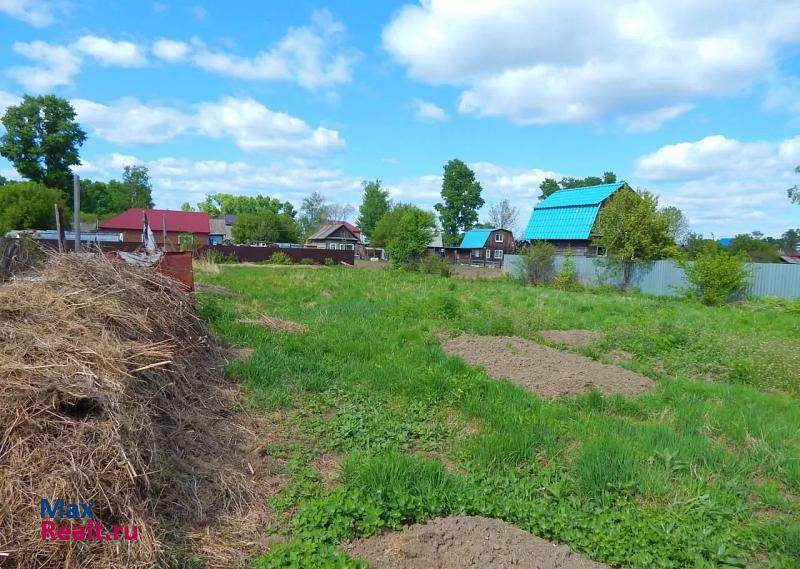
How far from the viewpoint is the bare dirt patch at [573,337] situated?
948cm

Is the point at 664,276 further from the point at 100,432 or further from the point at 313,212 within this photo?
the point at 313,212

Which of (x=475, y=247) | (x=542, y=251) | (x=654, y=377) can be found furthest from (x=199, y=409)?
(x=475, y=247)

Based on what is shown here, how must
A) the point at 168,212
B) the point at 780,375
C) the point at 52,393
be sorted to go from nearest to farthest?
the point at 52,393, the point at 780,375, the point at 168,212

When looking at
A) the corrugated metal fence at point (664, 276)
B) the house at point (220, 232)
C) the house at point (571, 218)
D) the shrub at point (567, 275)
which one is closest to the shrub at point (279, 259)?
the house at point (571, 218)

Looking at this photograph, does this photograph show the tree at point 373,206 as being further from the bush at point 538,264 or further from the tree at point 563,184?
the bush at point 538,264

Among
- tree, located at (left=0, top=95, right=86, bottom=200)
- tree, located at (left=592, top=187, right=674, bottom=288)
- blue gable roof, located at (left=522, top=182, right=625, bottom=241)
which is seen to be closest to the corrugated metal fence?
tree, located at (left=592, top=187, right=674, bottom=288)

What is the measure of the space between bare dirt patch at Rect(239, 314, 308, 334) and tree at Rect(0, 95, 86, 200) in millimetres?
47907

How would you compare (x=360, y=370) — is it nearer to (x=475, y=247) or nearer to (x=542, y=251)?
(x=542, y=251)

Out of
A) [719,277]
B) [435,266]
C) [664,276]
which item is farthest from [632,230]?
[435,266]

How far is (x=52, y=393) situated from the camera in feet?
9.81

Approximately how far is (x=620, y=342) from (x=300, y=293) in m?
9.34

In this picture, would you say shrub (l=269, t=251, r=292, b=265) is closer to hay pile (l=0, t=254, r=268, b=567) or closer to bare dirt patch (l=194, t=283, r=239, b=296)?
bare dirt patch (l=194, t=283, r=239, b=296)

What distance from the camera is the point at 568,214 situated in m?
31.1

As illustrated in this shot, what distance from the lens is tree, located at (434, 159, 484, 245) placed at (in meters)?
68.2
